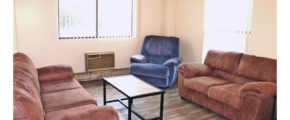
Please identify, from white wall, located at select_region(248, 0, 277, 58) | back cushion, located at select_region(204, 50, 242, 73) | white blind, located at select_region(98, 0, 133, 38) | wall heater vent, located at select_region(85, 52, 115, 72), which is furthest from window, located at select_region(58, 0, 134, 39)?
white wall, located at select_region(248, 0, 277, 58)

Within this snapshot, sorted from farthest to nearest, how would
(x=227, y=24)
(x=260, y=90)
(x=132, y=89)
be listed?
1. (x=227, y=24)
2. (x=132, y=89)
3. (x=260, y=90)

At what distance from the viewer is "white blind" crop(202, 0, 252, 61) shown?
4.13 meters

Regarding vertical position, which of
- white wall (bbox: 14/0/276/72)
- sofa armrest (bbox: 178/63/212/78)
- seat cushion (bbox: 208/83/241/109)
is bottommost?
seat cushion (bbox: 208/83/241/109)

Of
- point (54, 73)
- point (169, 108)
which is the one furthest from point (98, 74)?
point (169, 108)

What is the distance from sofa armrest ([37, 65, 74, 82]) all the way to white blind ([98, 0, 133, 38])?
1693 millimetres

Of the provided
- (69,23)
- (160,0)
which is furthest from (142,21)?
(69,23)

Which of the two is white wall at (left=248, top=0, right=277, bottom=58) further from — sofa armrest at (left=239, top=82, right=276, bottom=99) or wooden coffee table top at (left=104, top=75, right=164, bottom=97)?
wooden coffee table top at (left=104, top=75, right=164, bottom=97)

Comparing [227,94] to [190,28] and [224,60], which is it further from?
[190,28]

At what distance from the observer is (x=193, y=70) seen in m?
4.03

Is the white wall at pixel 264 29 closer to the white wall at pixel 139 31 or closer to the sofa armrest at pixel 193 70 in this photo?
the white wall at pixel 139 31

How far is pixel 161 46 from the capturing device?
207 inches

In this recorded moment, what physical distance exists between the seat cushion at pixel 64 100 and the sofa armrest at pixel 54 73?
1.60 feet

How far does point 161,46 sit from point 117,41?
911 mm

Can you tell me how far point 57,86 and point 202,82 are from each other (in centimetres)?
199
